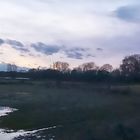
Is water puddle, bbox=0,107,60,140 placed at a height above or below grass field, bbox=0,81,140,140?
below

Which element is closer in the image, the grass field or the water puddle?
the grass field

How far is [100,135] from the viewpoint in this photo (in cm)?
3062

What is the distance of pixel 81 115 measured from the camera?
4656cm

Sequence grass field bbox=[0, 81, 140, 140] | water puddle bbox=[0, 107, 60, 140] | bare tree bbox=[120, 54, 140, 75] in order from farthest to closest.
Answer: bare tree bbox=[120, 54, 140, 75] < water puddle bbox=[0, 107, 60, 140] < grass field bbox=[0, 81, 140, 140]

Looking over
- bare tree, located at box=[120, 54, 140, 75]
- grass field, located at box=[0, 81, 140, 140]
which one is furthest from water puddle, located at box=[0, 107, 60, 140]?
bare tree, located at box=[120, 54, 140, 75]

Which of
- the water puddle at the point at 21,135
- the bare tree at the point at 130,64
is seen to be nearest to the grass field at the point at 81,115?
the water puddle at the point at 21,135

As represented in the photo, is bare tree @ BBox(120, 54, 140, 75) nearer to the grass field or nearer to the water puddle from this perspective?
the grass field

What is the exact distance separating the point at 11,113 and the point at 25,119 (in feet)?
14.6

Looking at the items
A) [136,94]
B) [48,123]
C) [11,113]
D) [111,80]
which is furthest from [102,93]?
[48,123]

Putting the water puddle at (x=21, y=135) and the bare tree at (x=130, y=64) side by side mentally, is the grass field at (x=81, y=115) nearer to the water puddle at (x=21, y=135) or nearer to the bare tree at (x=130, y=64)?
the water puddle at (x=21, y=135)

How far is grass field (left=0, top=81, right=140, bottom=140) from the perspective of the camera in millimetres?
31906

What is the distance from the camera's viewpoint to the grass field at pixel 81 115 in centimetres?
3191

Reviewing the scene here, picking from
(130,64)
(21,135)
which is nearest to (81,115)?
(21,135)

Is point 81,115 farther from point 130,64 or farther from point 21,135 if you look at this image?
point 130,64
